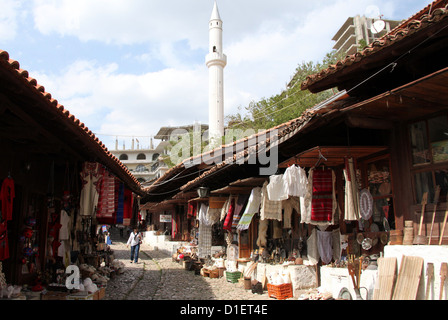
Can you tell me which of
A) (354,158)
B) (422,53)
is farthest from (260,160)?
(422,53)

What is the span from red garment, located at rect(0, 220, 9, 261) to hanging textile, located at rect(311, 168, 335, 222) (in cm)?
564

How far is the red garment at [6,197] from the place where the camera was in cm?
613

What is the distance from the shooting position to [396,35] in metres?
5.62

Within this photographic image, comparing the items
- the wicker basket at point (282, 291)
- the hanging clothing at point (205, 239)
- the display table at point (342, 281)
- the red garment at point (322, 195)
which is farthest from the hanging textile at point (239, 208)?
the hanging clothing at point (205, 239)

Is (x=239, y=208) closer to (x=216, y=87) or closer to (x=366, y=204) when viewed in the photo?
(x=366, y=204)

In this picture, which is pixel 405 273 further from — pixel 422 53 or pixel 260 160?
pixel 260 160

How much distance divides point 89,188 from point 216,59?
125 feet

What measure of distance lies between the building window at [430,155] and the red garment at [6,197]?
683 centimetres

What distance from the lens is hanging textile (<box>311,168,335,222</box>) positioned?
24.9 ft

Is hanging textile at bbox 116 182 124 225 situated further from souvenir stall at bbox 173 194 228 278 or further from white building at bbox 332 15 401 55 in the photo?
white building at bbox 332 15 401 55

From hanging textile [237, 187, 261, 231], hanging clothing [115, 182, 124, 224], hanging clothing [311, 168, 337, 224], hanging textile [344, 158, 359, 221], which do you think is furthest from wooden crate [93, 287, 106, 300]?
hanging textile [344, 158, 359, 221]

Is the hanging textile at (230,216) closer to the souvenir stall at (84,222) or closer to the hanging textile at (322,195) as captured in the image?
the souvenir stall at (84,222)
